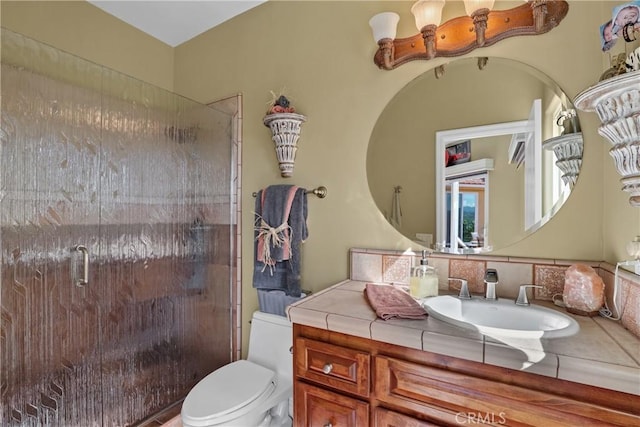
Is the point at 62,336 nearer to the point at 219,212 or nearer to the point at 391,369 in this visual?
the point at 219,212

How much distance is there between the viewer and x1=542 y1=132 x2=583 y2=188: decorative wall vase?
1.14 metres

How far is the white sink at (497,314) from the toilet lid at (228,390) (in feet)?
2.74

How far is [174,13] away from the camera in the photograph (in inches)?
74.5

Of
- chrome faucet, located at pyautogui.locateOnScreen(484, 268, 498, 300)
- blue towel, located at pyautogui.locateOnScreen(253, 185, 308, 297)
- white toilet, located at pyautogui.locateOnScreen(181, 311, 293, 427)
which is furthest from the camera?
Answer: blue towel, located at pyautogui.locateOnScreen(253, 185, 308, 297)

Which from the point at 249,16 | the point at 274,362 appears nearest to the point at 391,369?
the point at 274,362

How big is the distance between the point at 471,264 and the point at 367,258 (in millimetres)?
442

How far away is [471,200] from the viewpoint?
130 cm

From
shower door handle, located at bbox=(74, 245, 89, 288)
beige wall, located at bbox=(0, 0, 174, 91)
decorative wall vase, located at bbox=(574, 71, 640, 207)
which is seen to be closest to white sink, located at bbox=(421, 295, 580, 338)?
decorative wall vase, located at bbox=(574, 71, 640, 207)

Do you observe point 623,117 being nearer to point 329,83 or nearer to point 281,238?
point 329,83

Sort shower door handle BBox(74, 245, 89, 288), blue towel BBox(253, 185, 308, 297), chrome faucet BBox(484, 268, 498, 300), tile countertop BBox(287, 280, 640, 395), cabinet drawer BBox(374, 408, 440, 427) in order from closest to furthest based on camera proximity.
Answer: tile countertop BBox(287, 280, 640, 395), cabinet drawer BBox(374, 408, 440, 427), chrome faucet BBox(484, 268, 498, 300), shower door handle BBox(74, 245, 89, 288), blue towel BBox(253, 185, 308, 297)

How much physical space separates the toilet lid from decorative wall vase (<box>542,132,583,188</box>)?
1.49 metres

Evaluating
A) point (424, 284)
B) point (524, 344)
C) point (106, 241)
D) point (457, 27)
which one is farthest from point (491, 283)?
point (106, 241)

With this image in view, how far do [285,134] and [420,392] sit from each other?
4.16ft

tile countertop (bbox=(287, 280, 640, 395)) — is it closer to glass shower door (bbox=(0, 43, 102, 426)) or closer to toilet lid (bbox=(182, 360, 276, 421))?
toilet lid (bbox=(182, 360, 276, 421))
